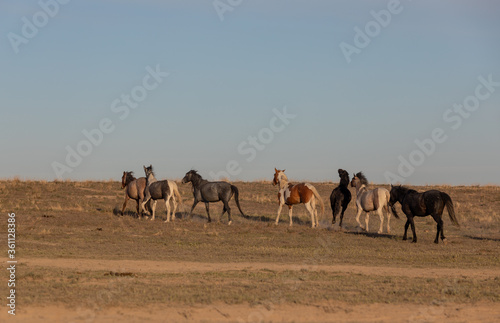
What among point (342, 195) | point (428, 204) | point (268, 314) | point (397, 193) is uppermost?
point (397, 193)

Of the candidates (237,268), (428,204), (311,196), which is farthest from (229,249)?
(428,204)

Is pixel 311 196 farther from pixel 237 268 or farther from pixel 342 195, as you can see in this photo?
pixel 237 268

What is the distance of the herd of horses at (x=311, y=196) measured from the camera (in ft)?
73.2

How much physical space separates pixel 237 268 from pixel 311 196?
34.0 feet

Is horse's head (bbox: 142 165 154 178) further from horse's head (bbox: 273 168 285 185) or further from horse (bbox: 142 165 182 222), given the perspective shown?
horse's head (bbox: 273 168 285 185)

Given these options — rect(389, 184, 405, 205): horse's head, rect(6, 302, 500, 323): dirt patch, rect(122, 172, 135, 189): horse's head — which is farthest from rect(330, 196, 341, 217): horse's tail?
rect(6, 302, 500, 323): dirt patch

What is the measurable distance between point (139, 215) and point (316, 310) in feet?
58.8

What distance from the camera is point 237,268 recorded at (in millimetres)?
16031

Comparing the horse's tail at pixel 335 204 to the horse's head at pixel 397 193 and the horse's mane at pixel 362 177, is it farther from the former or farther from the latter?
the horse's head at pixel 397 193

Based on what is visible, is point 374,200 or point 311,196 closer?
point 374,200

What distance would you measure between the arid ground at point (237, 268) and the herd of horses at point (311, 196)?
92cm

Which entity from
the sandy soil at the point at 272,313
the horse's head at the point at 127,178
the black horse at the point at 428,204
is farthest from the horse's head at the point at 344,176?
the sandy soil at the point at 272,313

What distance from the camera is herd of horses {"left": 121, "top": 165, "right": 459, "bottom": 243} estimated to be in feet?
73.2

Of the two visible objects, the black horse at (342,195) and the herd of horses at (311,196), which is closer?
the herd of horses at (311,196)
